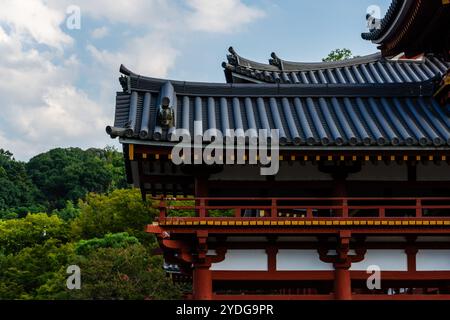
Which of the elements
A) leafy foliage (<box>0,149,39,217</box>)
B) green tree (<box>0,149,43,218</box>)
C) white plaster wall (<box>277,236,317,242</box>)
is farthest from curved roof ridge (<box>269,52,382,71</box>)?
leafy foliage (<box>0,149,39,217</box>)

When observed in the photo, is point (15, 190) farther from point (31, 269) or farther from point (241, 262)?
point (241, 262)

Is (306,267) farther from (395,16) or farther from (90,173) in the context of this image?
(90,173)

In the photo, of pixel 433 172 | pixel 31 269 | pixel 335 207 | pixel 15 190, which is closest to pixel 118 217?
pixel 31 269

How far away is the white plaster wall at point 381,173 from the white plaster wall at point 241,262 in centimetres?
294

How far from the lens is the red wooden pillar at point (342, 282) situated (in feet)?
52.7

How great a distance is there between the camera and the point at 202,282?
52.7 feet

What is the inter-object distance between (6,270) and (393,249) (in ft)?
141

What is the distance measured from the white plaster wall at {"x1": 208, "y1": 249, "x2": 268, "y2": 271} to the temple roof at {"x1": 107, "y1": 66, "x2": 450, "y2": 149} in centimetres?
279

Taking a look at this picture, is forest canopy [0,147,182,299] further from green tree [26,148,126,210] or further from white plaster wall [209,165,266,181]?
white plaster wall [209,165,266,181]

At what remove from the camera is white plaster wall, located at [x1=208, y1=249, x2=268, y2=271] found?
53.4 ft

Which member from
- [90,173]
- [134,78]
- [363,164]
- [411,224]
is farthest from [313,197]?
[90,173]

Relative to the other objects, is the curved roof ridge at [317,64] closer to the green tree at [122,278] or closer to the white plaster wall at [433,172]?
the white plaster wall at [433,172]

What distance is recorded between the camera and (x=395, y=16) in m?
19.2

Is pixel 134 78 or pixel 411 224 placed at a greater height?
pixel 134 78
